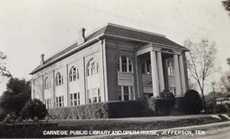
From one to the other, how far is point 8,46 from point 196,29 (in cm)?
376

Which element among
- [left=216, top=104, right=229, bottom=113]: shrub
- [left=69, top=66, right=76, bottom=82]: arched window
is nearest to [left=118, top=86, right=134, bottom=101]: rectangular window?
[left=69, top=66, right=76, bottom=82]: arched window

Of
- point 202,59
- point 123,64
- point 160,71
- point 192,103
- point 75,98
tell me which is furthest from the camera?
point 75,98

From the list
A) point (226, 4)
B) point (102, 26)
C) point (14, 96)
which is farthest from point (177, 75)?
point (14, 96)

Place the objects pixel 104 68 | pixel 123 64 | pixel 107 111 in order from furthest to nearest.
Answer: pixel 123 64, pixel 104 68, pixel 107 111

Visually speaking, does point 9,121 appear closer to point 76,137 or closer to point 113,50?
point 76,137

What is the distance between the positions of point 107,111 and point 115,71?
6.84 ft

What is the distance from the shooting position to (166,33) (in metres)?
6.14

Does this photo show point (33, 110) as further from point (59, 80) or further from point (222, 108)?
point (59, 80)

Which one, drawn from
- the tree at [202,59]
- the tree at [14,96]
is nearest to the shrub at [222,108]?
the tree at [202,59]

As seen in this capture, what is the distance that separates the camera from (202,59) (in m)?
7.40

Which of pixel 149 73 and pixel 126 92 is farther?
pixel 149 73

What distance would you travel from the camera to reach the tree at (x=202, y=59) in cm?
631

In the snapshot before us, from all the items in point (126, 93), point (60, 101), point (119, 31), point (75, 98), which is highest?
point (119, 31)

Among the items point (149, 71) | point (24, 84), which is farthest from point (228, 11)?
point (149, 71)
